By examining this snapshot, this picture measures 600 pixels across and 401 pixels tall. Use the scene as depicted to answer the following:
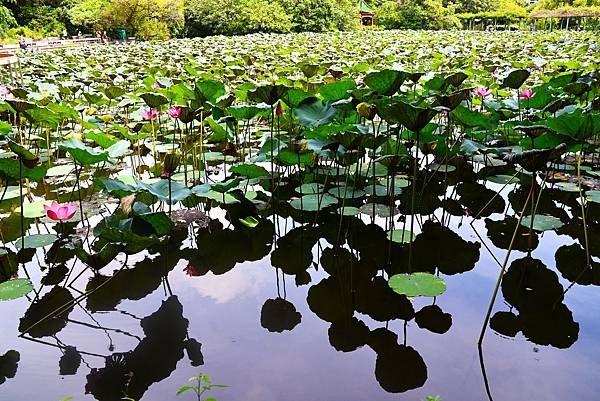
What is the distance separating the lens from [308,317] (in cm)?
183

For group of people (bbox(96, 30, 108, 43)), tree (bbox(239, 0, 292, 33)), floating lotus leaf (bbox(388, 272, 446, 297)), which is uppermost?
tree (bbox(239, 0, 292, 33))

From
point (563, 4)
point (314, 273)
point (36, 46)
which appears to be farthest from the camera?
point (563, 4)

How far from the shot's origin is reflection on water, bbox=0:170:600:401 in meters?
1.46

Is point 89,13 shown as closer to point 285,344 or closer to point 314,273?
point 314,273

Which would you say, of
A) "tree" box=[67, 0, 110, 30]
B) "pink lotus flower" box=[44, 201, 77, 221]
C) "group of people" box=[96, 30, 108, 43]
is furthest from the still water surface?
"tree" box=[67, 0, 110, 30]

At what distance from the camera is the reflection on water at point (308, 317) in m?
1.46

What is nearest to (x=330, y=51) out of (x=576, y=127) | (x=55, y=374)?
(x=576, y=127)

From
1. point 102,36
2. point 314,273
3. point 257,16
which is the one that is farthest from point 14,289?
point 257,16

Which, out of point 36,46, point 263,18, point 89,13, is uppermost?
point 89,13

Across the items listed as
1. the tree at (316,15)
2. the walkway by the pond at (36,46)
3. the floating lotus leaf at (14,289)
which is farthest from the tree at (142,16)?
the floating lotus leaf at (14,289)

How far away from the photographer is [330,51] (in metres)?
10.5

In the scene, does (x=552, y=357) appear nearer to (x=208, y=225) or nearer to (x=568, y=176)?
(x=208, y=225)

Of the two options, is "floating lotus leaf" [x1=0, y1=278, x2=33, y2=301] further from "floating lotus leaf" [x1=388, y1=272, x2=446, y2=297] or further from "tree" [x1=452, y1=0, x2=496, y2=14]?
"tree" [x1=452, y1=0, x2=496, y2=14]

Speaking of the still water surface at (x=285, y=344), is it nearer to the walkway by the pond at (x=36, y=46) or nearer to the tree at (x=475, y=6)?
the walkway by the pond at (x=36, y=46)
